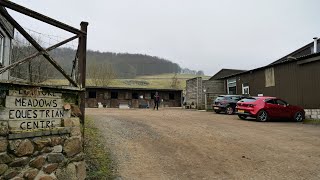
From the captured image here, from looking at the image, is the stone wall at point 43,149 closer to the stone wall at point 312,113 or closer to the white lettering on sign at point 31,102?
the white lettering on sign at point 31,102

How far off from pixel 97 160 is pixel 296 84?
17432 mm

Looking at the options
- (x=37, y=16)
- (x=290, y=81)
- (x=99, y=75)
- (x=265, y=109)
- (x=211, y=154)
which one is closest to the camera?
(x=37, y=16)

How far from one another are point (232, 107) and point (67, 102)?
61.7 ft

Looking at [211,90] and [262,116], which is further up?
[211,90]

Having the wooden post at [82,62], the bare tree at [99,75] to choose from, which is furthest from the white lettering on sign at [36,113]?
the bare tree at [99,75]

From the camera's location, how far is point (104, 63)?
196 feet

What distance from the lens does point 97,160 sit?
714 cm

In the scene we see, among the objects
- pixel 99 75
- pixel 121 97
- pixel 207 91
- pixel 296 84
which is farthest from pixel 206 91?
pixel 99 75

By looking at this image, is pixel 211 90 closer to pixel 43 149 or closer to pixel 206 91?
pixel 206 91

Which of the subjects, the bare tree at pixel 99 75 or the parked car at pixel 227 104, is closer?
the parked car at pixel 227 104

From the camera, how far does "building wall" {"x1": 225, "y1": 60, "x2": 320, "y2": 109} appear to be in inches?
734

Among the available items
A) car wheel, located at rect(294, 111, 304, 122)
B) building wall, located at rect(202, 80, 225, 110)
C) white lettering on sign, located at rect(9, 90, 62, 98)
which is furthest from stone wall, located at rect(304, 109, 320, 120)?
white lettering on sign, located at rect(9, 90, 62, 98)

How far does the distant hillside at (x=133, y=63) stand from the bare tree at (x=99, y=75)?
158 centimetres

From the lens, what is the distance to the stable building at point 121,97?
A: 38.0 m
